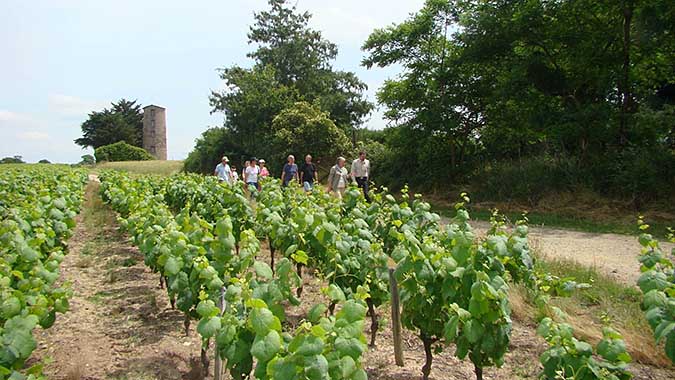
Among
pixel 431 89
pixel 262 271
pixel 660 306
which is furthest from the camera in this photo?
pixel 431 89

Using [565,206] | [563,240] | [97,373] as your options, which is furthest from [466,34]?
[97,373]

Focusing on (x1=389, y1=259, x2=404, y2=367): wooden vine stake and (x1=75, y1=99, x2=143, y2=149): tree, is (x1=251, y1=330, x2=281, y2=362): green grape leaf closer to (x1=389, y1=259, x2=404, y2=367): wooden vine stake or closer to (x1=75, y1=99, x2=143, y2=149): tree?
(x1=389, y1=259, x2=404, y2=367): wooden vine stake

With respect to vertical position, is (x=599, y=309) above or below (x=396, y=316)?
below

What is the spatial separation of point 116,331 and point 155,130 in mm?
67031

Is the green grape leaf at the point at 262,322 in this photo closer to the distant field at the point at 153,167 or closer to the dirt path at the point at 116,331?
the dirt path at the point at 116,331

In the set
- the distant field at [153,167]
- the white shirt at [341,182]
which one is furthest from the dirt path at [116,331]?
the distant field at [153,167]

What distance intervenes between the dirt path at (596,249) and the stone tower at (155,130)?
6157 cm

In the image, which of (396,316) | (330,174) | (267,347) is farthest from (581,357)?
(330,174)

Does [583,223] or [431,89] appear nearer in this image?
[583,223]

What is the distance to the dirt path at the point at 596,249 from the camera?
7215 millimetres

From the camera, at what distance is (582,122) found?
1366 centimetres

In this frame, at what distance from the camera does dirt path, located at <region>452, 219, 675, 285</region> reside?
23.7 feet

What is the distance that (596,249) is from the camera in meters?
8.84

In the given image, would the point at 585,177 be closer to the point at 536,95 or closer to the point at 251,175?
the point at 536,95
